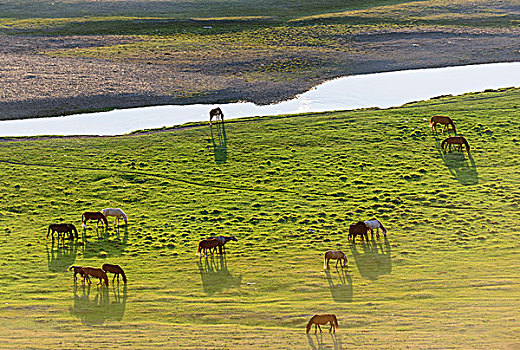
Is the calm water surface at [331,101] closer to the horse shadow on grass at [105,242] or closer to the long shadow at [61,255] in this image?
the horse shadow on grass at [105,242]

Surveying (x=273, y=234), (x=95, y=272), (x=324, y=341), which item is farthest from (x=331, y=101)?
(x=324, y=341)

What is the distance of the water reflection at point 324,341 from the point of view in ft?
69.7

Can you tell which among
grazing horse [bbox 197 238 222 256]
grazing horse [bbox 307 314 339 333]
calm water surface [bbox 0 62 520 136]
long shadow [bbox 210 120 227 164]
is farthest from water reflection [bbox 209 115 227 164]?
grazing horse [bbox 307 314 339 333]

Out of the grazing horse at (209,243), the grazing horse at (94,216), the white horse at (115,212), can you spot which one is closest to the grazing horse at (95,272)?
the grazing horse at (209,243)

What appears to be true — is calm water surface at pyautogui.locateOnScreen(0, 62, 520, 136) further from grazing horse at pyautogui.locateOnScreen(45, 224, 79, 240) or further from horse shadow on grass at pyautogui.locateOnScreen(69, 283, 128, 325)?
horse shadow on grass at pyautogui.locateOnScreen(69, 283, 128, 325)

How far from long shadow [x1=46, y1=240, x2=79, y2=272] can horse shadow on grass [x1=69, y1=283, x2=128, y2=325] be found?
2145mm

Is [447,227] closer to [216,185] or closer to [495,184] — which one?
[495,184]

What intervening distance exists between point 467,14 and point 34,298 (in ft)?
231

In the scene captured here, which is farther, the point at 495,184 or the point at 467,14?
the point at 467,14

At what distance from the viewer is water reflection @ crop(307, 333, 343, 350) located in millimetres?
21250

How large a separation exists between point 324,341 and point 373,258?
729 cm

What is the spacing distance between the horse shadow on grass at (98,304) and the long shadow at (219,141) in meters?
16.6

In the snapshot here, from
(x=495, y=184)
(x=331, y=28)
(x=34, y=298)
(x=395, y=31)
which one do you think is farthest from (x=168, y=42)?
(x=34, y=298)

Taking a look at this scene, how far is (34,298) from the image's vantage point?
25.0 m
